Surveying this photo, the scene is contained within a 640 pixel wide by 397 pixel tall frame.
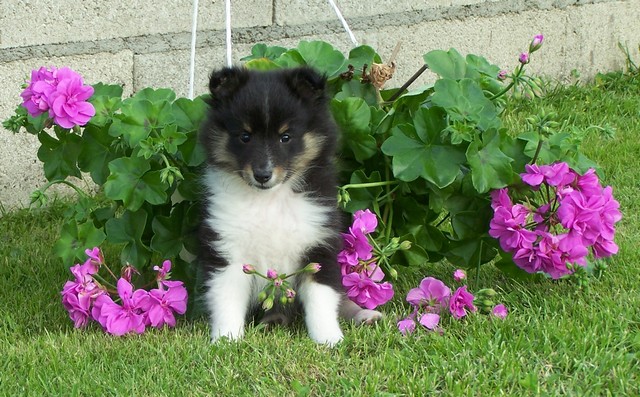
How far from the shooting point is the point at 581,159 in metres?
3.45

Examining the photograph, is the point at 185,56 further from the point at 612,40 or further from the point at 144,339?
the point at 612,40

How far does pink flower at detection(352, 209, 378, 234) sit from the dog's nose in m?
0.41

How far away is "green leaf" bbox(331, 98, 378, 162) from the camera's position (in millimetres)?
3430

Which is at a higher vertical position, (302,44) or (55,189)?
(302,44)

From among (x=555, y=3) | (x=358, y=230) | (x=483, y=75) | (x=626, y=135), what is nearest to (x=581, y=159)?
(x=483, y=75)

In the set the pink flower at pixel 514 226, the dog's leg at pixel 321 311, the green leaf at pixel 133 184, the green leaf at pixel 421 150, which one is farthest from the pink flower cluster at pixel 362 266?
the green leaf at pixel 133 184

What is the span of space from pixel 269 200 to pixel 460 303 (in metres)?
0.79

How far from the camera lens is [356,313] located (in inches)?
138

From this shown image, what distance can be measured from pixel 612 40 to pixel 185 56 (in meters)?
3.61

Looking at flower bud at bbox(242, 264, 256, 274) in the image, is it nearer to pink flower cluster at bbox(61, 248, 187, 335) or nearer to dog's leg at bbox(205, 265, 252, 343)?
dog's leg at bbox(205, 265, 252, 343)

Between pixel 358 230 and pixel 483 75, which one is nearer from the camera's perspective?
pixel 358 230

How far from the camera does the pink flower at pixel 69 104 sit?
3.37 metres

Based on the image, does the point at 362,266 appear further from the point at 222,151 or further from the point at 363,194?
the point at 222,151

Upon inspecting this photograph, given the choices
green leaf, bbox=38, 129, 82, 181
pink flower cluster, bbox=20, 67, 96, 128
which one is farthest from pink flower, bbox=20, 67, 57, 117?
green leaf, bbox=38, 129, 82, 181
